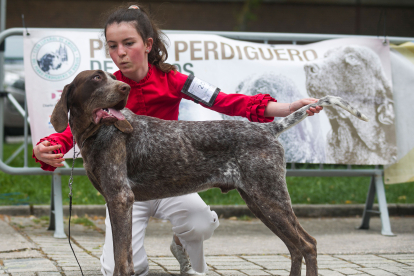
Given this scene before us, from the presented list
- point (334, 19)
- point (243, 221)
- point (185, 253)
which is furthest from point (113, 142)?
point (334, 19)

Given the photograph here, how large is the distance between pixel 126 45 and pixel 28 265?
6.24 feet

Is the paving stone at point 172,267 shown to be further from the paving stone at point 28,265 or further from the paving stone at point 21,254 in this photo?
the paving stone at point 21,254

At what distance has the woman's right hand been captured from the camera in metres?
3.04

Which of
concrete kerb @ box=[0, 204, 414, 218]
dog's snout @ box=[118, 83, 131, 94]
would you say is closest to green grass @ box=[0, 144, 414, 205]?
concrete kerb @ box=[0, 204, 414, 218]

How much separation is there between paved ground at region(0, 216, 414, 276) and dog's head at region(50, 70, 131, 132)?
4.55 ft

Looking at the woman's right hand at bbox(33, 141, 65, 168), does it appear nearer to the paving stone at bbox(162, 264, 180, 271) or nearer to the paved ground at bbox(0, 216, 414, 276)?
the paved ground at bbox(0, 216, 414, 276)

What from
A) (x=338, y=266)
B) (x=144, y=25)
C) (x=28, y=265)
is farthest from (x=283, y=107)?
(x=28, y=265)

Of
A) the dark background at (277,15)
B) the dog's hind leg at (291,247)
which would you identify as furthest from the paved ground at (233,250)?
the dark background at (277,15)

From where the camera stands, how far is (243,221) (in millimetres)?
6242

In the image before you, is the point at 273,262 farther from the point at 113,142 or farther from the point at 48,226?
the point at 48,226

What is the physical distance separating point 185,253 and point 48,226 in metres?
2.22

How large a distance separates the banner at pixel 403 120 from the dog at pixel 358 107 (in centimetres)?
11

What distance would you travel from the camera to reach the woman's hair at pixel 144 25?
131 inches

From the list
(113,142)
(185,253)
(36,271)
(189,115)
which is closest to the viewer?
(113,142)
